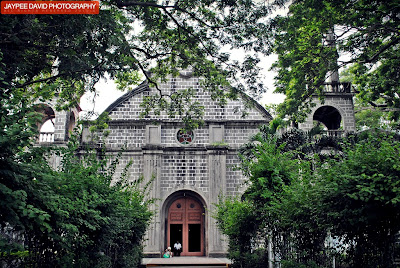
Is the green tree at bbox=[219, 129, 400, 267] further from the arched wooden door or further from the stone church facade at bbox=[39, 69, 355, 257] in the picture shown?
the arched wooden door

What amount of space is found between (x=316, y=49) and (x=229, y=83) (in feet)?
9.12

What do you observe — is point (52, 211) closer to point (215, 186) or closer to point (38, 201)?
point (38, 201)

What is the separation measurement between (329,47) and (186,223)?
14.7m

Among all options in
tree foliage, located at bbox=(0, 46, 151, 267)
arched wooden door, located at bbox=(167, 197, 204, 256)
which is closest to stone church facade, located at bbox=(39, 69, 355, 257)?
arched wooden door, located at bbox=(167, 197, 204, 256)

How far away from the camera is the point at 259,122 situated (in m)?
23.0

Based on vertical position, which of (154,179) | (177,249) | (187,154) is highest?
(187,154)

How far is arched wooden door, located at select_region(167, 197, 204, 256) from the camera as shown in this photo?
22188 mm

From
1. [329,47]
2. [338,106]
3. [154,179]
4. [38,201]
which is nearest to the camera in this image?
[38,201]

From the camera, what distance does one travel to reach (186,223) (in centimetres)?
2245

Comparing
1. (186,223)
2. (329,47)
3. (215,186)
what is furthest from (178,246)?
(329,47)

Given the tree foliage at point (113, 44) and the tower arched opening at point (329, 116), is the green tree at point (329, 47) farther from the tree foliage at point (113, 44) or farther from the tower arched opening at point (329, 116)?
the tower arched opening at point (329, 116)

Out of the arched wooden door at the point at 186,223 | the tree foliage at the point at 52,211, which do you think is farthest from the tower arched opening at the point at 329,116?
the tree foliage at the point at 52,211

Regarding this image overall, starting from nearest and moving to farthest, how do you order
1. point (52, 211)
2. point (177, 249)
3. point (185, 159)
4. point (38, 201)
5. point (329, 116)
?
point (38, 201), point (52, 211), point (177, 249), point (185, 159), point (329, 116)

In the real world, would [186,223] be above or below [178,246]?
above
